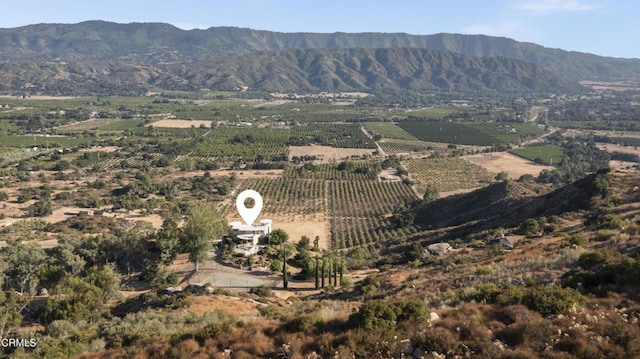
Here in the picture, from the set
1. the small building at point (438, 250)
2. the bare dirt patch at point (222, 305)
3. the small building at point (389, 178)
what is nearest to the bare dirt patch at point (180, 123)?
the small building at point (389, 178)

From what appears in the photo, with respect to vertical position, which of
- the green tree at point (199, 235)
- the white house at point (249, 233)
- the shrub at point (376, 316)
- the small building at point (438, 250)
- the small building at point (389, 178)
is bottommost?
the small building at point (389, 178)

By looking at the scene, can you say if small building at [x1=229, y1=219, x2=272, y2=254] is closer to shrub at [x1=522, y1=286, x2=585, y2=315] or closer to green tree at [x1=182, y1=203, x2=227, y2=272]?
green tree at [x1=182, y1=203, x2=227, y2=272]

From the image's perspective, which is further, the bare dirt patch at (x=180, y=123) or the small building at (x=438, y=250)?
the bare dirt patch at (x=180, y=123)

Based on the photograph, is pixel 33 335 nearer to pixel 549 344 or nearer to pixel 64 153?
pixel 549 344

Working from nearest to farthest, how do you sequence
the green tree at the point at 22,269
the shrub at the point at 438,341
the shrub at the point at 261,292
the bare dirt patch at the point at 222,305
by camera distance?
the shrub at the point at 438,341, the bare dirt patch at the point at 222,305, the shrub at the point at 261,292, the green tree at the point at 22,269

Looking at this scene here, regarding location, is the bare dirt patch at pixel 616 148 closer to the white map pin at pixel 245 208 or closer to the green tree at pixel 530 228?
the green tree at pixel 530 228

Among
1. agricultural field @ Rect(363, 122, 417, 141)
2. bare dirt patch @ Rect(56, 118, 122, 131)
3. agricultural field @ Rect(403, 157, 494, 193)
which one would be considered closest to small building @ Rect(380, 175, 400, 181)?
agricultural field @ Rect(403, 157, 494, 193)

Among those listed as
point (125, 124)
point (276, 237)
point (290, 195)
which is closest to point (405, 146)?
point (290, 195)
